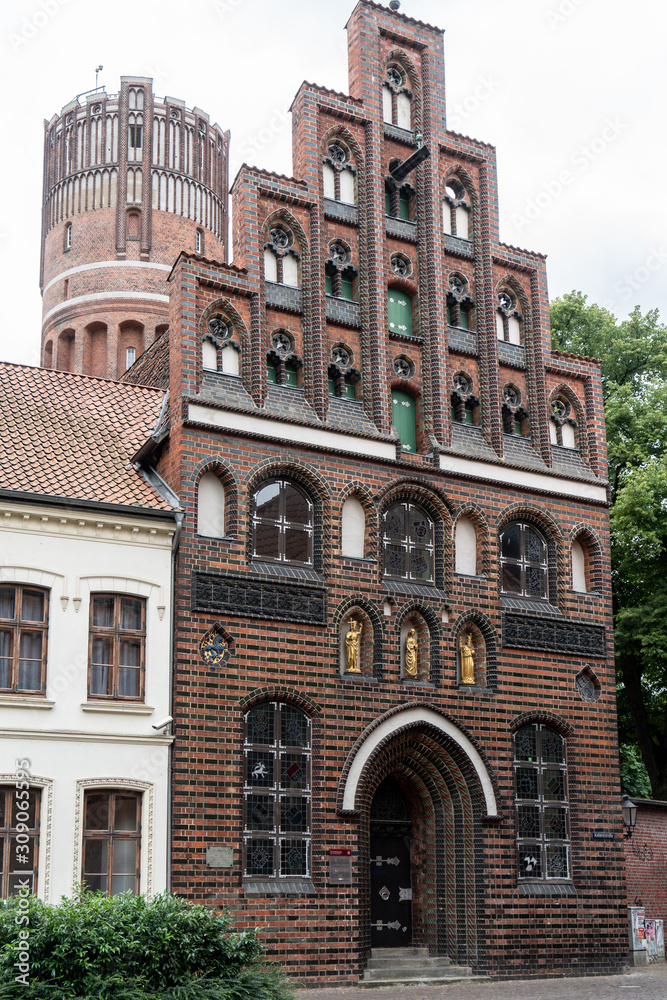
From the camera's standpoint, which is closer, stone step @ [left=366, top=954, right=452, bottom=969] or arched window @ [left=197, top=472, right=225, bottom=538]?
arched window @ [left=197, top=472, right=225, bottom=538]

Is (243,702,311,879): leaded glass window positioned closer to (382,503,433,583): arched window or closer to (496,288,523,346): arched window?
(382,503,433,583): arched window

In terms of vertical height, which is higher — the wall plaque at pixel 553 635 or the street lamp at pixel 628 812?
the wall plaque at pixel 553 635

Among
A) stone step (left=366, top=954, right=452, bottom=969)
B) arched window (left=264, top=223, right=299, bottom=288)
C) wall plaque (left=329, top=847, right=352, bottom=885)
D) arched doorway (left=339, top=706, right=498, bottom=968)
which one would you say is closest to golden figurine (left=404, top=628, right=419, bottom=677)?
arched doorway (left=339, top=706, right=498, bottom=968)

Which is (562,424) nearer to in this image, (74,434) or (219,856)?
(74,434)

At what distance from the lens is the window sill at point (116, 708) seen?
18.5 meters

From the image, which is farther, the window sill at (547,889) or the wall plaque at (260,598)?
the window sill at (547,889)

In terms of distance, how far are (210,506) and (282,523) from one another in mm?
1424

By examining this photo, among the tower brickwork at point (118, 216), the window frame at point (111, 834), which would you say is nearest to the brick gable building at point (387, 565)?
the window frame at point (111, 834)

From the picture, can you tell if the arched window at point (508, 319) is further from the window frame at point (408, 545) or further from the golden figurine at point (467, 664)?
the golden figurine at point (467, 664)

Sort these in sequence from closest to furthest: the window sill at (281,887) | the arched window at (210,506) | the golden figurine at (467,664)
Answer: the window sill at (281,887) → the arched window at (210,506) → the golden figurine at (467,664)

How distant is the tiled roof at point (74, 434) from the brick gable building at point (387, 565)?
82 centimetres

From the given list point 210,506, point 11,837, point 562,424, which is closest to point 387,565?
point 210,506

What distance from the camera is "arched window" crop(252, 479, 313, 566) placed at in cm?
2103

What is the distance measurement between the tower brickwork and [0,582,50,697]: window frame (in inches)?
957
